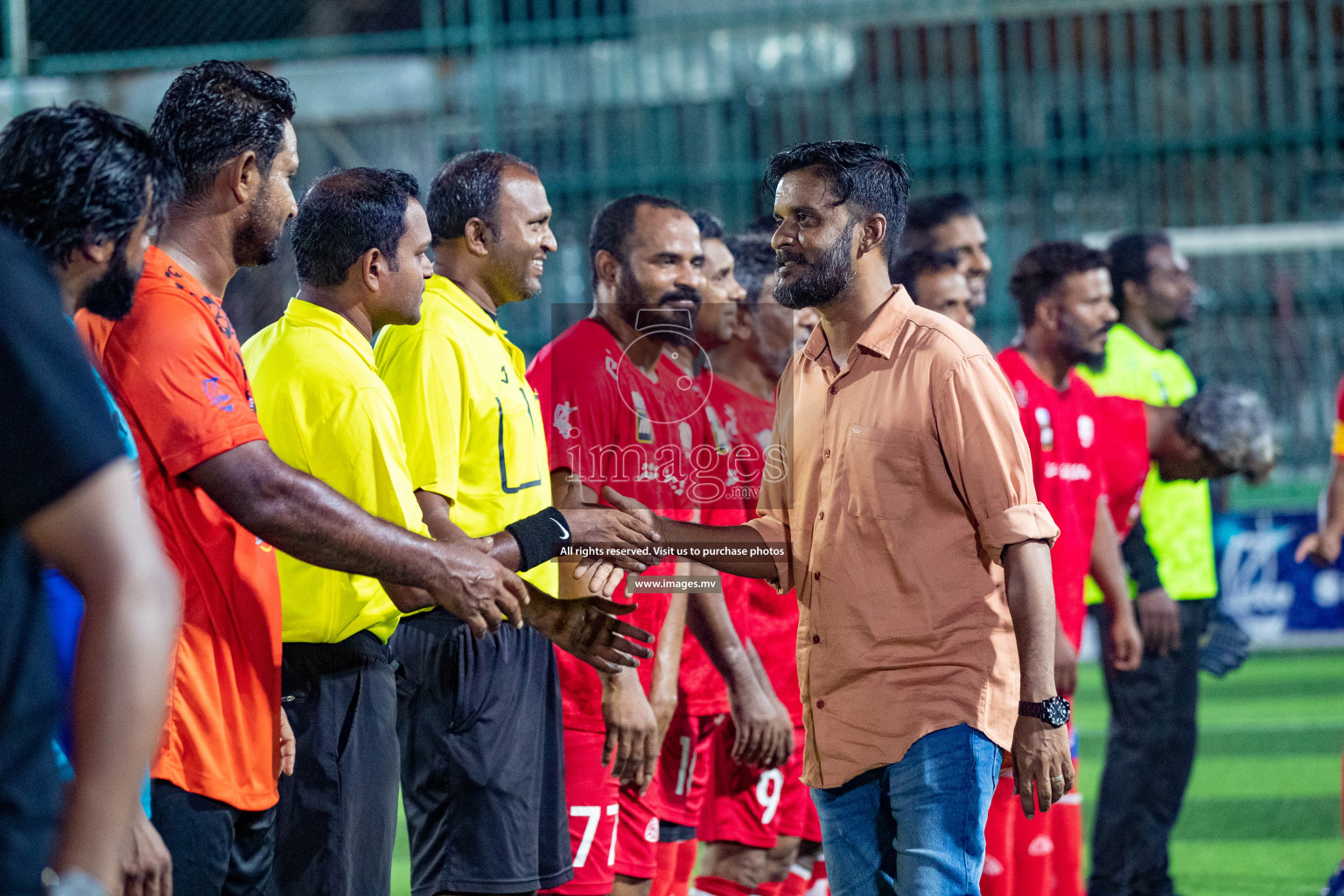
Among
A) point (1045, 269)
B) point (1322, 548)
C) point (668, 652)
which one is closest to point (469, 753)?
point (668, 652)

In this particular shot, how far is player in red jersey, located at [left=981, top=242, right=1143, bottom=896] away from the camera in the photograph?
4613mm

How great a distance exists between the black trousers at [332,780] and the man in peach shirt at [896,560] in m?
0.77

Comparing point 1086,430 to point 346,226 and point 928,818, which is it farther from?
point 346,226

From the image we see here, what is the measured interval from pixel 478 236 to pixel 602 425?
23.1 inches

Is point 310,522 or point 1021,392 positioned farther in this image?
point 1021,392

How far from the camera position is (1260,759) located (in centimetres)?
805

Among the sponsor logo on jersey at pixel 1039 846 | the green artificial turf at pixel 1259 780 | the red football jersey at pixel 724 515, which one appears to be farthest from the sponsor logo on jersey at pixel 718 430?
the green artificial turf at pixel 1259 780

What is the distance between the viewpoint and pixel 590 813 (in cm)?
380

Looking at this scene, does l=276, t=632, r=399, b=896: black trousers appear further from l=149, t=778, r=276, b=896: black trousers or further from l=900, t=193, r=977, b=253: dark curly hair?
l=900, t=193, r=977, b=253: dark curly hair

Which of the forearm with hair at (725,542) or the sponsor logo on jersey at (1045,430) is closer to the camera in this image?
the forearm with hair at (725,542)

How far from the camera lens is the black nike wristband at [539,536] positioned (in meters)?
3.14

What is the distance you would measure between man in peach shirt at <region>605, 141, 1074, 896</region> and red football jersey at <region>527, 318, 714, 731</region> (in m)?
0.45

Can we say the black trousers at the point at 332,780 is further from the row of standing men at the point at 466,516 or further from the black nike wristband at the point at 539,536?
the black nike wristband at the point at 539,536

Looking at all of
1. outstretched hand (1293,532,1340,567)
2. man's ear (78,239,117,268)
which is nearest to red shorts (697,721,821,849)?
outstretched hand (1293,532,1340,567)
